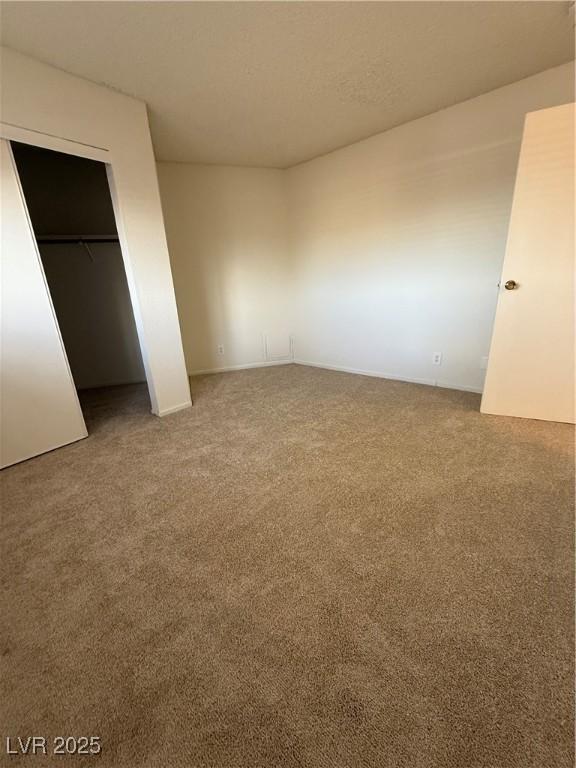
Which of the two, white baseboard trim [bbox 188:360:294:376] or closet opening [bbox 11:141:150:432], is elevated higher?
closet opening [bbox 11:141:150:432]

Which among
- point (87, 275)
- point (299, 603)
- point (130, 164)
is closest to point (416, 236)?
point (130, 164)

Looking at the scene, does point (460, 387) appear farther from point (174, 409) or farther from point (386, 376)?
point (174, 409)

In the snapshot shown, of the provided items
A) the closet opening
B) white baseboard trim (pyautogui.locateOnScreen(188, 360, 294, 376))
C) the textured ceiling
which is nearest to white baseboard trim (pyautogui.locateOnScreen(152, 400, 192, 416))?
the closet opening

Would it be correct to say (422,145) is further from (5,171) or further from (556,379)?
(5,171)

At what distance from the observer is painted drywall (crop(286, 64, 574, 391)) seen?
8.53 ft

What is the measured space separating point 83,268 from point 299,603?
4.18m

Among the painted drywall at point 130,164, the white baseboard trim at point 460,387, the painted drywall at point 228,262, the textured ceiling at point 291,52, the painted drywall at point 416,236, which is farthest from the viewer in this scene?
the painted drywall at point 228,262

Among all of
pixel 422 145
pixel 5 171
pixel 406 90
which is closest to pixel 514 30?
pixel 406 90

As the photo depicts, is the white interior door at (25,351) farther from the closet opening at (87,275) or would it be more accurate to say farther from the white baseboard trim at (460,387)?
the white baseboard trim at (460,387)

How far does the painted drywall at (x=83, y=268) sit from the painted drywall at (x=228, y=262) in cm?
73

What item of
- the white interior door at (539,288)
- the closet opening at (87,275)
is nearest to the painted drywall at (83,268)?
the closet opening at (87,275)

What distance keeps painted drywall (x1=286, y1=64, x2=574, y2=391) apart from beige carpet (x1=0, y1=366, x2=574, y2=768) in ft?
4.36

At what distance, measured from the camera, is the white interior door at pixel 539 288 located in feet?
6.54

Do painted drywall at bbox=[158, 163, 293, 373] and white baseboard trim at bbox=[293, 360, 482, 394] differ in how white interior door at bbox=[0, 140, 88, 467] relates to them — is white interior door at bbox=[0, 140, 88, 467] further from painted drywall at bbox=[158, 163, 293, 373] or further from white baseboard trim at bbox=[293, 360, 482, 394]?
white baseboard trim at bbox=[293, 360, 482, 394]
